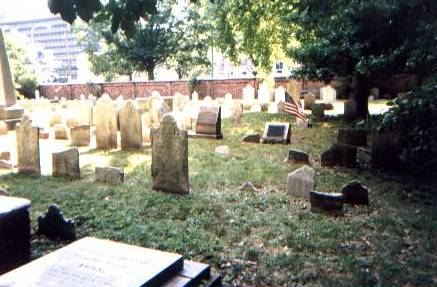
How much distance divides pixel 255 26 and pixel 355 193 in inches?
454

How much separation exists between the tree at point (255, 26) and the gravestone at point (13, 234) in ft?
37.5

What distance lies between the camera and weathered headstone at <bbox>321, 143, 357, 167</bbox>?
8648mm

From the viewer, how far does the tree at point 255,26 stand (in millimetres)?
15384

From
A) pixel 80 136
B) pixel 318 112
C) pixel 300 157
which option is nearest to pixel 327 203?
pixel 300 157

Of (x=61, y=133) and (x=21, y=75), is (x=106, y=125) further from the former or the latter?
(x=21, y=75)

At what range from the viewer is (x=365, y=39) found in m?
12.3

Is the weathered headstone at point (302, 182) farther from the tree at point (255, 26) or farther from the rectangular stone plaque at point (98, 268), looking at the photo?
the tree at point (255, 26)

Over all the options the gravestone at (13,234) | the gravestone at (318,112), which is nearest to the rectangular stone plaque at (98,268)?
the gravestone at (13,234)

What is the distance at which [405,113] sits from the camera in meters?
6.08

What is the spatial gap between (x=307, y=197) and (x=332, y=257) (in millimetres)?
2163

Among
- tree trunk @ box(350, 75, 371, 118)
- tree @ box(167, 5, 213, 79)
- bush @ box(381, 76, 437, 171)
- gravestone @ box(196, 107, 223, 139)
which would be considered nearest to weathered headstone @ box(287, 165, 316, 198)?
bush @ box(381, 76, 437, 171)

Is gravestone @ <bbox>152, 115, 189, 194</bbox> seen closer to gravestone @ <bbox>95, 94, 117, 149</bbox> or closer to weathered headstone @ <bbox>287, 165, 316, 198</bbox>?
weathered headstone @ <bbox>287, 165, 316, 198</bbox>

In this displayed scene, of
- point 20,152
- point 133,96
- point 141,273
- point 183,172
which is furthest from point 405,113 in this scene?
point 133,96

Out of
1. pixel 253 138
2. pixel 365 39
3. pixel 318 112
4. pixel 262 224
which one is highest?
pixel 365 39
